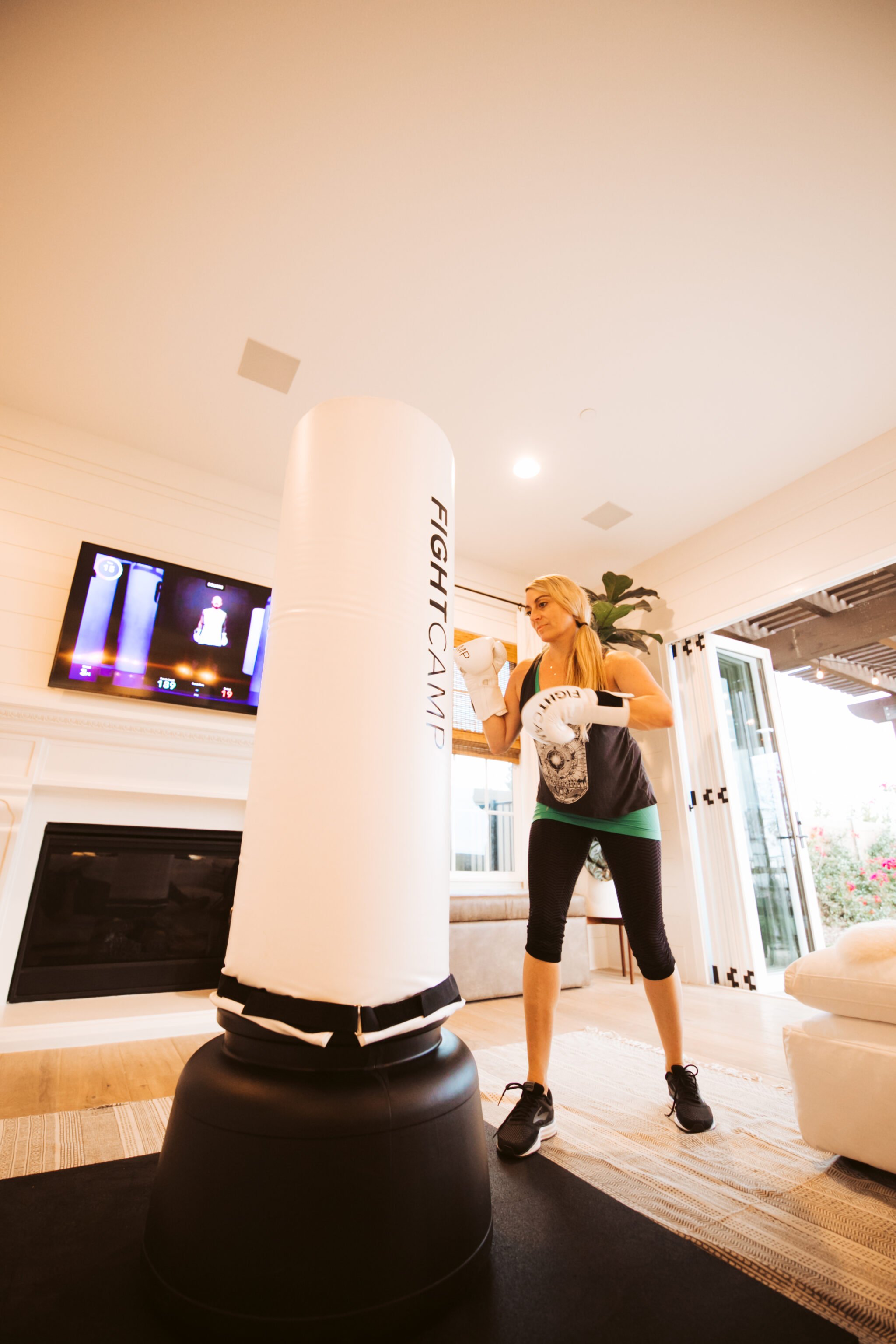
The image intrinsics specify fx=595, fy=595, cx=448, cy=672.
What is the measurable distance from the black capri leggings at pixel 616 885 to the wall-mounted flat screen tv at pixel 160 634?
2268 mm

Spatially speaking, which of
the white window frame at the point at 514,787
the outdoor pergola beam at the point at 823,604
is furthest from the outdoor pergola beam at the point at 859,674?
the white window frame at the point at 514,787

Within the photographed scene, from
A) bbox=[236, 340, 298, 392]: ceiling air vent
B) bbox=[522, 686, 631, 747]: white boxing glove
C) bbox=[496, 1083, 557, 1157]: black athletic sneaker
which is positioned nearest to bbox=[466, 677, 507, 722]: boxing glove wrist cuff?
bbox=[522, 686, 631, 747]: white boxing glove

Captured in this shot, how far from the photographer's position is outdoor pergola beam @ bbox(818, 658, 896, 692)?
527 centimetres

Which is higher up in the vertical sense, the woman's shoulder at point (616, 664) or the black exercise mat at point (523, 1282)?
the woman's shoulder at point (616, 664)

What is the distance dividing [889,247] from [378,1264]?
11.0 feet

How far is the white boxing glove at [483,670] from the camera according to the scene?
1473mm

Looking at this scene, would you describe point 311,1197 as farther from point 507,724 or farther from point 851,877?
point 851,877

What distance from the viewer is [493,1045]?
203cm

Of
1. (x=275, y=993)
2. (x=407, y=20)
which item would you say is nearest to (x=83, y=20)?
(x=407, y=20)

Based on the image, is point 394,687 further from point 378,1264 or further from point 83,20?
point 83,20

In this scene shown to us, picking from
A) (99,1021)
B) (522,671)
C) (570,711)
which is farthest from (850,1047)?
(99,1021)

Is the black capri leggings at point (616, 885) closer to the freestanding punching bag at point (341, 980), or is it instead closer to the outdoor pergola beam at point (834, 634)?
the freestanding punching bag at point (341, 980)

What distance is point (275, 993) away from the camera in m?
0.75

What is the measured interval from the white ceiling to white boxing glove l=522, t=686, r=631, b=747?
6.26ft
